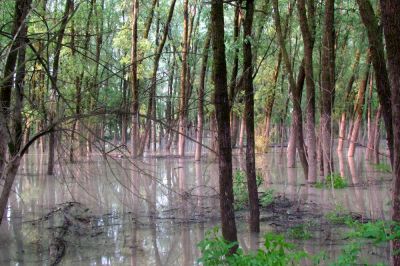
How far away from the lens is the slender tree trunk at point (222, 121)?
604cm

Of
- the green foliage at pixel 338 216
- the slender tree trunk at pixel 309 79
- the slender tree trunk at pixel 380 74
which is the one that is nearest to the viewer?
the slender tree trunk at pixel 380 74

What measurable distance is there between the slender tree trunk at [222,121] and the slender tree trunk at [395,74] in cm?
199

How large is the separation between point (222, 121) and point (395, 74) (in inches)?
84.6

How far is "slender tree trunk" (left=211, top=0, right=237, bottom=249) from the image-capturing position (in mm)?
6035

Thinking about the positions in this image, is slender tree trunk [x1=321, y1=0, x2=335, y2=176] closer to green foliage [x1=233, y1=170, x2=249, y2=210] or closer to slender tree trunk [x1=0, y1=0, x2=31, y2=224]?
green foliage [x1=233, y1=170, x2=249, y2=210]

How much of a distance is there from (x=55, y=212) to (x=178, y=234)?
137 inches

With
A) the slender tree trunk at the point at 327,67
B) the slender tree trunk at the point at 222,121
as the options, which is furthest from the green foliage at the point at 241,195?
the slender tree trunk at the point at 222,121

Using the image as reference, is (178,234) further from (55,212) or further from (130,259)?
(55,212)

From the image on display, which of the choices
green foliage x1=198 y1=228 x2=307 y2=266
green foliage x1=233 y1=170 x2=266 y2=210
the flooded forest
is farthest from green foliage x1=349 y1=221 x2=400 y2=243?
green foliage x1=233 y1=170 x2=266 y2=210

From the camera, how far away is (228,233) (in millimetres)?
6125

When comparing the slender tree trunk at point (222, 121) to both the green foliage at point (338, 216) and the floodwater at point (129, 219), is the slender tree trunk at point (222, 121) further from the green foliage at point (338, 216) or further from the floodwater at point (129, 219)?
the green foliage at point (338, 216)

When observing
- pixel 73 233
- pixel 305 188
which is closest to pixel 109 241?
pixel 73 233

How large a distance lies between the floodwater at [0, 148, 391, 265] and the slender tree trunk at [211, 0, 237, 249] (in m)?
0.27

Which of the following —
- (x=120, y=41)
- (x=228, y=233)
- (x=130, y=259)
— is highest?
(x=120, y=41)
